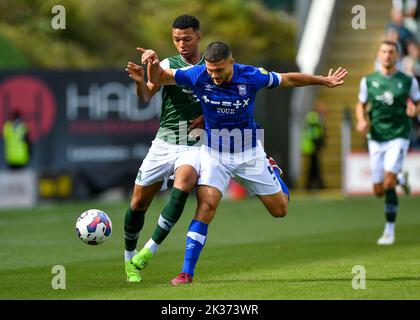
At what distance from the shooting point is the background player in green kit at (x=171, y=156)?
1001cm

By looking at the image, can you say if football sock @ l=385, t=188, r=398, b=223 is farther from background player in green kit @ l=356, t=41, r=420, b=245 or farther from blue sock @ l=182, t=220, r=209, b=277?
blue sock @ l=182, t=220, r=209, b=277

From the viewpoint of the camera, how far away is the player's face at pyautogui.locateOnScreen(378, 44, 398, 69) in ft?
46.0

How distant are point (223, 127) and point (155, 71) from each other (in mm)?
830

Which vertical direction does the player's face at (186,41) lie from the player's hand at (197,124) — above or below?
above

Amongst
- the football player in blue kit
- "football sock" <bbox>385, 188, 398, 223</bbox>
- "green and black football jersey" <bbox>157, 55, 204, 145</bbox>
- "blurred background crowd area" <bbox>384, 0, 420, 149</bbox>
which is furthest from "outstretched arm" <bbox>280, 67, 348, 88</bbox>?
"blurred background crowd area" <bbox>384, 0, 420, 149</bbox>

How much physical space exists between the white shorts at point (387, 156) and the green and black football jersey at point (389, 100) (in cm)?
7

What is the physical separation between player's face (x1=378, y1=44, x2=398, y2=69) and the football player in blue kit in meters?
4.05

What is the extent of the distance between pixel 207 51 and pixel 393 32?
1681 cm

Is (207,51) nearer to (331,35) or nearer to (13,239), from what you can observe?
(13,239)

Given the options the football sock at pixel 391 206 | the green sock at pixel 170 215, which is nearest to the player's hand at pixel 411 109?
the football sock at pixel 391 206

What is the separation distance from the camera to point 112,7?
121ft

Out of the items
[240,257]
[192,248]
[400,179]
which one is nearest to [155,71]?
[192,248]

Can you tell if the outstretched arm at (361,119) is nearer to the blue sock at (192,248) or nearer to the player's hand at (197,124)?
the player's hand at (197,124)
